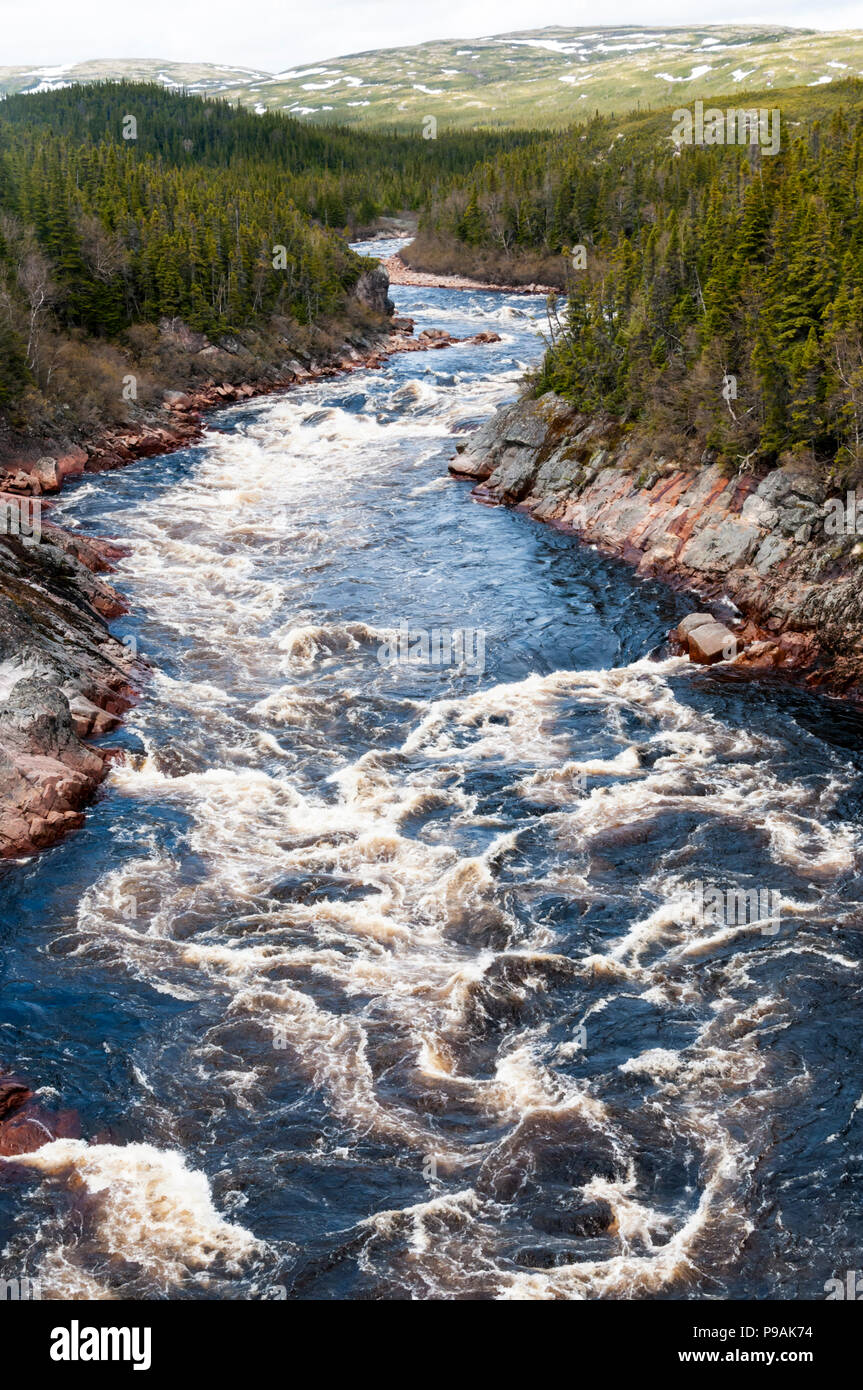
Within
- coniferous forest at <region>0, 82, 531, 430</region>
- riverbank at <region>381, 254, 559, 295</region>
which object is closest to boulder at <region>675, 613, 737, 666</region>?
coniferous forest at <region>0, 82, 531, 430</region>

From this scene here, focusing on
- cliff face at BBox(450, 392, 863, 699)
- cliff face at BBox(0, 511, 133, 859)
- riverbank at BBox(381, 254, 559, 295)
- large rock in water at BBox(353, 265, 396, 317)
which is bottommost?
cliff face at BBox(0, 511, 133, 859)

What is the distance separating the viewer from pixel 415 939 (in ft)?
90.5

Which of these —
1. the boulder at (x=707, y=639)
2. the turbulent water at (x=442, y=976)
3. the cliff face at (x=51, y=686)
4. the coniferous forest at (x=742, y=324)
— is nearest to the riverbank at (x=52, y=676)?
the cliff face at (x=51, y=686)

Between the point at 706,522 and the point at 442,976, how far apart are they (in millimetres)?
32122

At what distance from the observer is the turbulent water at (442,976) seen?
19672 millimetres

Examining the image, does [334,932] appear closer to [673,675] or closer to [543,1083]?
[543,1083]

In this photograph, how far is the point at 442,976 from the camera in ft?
85.9

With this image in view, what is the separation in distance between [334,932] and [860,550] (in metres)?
27.6

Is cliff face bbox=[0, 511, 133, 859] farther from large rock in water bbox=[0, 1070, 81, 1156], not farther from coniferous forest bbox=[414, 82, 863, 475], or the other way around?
coniferous forest bbox=[414, 82, 863, 475]

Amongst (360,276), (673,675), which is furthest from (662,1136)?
(360,276)

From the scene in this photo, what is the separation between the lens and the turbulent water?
19.7 metres

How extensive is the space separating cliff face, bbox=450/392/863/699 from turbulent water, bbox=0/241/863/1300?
303cm

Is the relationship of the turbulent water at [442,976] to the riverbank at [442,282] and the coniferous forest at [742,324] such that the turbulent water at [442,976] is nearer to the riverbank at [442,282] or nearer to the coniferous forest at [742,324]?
the coniferous forest at [742,324]
